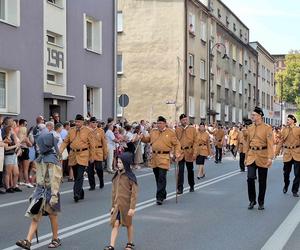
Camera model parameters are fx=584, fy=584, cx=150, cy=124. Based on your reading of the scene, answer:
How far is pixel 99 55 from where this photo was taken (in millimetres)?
26516

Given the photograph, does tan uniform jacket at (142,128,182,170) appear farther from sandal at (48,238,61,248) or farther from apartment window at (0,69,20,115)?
apartment window at (0,69,20,115)

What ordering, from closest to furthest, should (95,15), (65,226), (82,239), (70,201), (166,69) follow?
(82,239), (65,226), (70,201), (95,15), (166,69)

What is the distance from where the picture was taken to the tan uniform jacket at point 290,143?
45.8 feet

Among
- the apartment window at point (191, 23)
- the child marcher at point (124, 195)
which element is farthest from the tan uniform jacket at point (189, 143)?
the apartment window at point (191, 23)

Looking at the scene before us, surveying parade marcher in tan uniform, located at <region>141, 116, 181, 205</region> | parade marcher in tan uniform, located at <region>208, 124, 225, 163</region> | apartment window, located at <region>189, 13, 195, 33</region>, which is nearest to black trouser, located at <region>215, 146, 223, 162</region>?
parade marcher in tan uniform, located at <region>208, 124, 225, 163</region>

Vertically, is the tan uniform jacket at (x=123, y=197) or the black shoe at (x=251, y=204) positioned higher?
the tan uniform jacket at (x=123, y=197)

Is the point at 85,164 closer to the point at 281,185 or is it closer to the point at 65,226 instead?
the point at 65,226

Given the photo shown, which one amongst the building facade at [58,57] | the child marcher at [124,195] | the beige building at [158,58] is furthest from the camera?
the beige building at [158,58]

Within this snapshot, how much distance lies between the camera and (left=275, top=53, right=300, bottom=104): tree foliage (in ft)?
294

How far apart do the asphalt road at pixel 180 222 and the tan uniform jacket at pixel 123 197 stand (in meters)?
0.55

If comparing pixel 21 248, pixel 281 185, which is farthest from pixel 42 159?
pixel 281 185

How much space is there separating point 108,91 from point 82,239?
19.5 m

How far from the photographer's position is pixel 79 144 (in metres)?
12.6

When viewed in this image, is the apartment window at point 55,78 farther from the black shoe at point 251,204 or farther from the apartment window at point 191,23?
the apartment window at point 191,23
